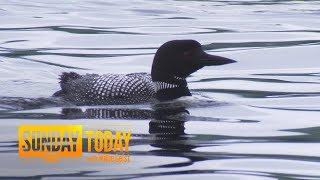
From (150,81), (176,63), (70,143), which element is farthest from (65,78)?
(70,143)

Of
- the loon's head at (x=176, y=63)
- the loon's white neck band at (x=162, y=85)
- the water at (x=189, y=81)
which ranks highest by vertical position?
the loon's head at (x=176, y=63)

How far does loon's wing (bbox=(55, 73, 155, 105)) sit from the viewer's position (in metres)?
9.80

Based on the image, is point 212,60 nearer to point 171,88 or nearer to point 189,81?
point 171,88

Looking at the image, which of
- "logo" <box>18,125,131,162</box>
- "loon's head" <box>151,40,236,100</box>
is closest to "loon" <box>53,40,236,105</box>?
"loon's head" <box>151,40,236,100</box>

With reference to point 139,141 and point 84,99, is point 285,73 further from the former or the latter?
point 139,141

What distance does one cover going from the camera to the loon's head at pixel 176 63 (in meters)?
10.0

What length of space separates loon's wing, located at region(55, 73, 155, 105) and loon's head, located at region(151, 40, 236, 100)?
171 millimetres

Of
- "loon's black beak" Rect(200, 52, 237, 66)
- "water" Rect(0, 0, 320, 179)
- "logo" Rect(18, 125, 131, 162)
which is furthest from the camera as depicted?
"loon's black beak" Rect(200, 52, 237, 66)

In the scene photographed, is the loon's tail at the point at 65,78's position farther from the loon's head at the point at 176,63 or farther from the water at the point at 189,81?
the loon's head at the point at 176,63

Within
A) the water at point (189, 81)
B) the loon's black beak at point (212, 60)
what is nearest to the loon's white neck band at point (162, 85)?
the water at point (189, 81)

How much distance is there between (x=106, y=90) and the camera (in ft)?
32.1

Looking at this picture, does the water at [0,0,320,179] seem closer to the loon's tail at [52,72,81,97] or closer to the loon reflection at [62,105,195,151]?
the loon reflection at [62,105,195,151]

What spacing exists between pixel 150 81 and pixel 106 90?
21.2 inches

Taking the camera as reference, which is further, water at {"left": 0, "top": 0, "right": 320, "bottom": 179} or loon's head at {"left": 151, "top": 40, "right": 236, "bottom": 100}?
loon's head at {"left": 151, "top": 40, "right": 236, "bottom": 100}
